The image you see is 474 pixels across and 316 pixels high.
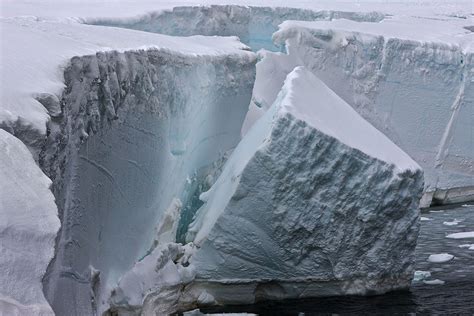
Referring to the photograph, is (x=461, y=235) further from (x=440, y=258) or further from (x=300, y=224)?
(x=300, y=224)

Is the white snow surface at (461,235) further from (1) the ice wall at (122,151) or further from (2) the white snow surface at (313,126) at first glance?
(1) the ice wall at (122,151)

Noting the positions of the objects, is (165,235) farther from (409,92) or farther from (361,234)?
(409,92)

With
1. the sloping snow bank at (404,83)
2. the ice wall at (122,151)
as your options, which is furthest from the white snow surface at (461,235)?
the ice wall at (122,151)

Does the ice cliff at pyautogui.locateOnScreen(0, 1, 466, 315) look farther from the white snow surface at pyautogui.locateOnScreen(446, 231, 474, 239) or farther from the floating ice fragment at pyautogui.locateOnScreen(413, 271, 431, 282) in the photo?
the white snow surface at pyautogui.locateOnScreen(446, 231, 474, 239)

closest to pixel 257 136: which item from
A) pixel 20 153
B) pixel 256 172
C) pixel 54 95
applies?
pixel 256 172

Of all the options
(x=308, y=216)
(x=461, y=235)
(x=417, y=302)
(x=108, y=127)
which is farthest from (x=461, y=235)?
(x=108, y=127)
